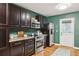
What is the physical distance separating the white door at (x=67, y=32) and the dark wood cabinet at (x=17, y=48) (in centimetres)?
318

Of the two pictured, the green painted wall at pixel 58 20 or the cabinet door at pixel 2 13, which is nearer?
the cabinet door at pixel 2 13

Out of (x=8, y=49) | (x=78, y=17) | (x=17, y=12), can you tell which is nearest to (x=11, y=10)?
(x=17, y=12)

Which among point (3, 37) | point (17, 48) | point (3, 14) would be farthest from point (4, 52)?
point (3, 14)

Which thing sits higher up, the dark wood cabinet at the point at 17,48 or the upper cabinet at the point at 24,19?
the upper cabinet at the point at 24,19

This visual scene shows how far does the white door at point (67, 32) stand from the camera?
510 cm

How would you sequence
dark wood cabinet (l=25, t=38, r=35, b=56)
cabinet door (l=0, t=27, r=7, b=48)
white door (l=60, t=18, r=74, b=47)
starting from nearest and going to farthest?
cabinet door (l=0, t=27, r=7, b=48) < dark wood cabinet (l=25, t=38, r=35, b=56) < white door (l=60, t=18, r=74, b=47)

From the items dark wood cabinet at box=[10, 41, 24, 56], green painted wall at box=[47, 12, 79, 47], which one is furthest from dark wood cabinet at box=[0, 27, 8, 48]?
green painted wall at box=[47, 12, 79, 47]

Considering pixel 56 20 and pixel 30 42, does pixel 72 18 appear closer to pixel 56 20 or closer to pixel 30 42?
pixel 56 20

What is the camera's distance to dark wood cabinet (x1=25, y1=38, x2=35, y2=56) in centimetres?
326

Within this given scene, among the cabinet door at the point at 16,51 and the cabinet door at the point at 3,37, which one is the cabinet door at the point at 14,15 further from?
the cabinet door at the point at 16,51

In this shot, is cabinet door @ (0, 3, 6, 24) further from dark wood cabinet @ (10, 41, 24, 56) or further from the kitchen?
dark wood cabinet @ (10, 41, 24, 56)

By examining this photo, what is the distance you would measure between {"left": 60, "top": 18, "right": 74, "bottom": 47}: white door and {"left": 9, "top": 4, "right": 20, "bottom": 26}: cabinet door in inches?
128

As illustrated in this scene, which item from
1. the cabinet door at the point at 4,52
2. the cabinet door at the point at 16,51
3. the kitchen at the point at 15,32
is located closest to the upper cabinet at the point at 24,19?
the kitchen at the point at 15,32

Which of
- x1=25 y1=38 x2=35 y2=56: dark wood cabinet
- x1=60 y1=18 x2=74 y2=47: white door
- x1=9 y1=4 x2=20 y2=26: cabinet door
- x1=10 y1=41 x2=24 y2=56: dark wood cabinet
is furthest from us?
x1=60 y1=18 x2=74 y2=47: white door
